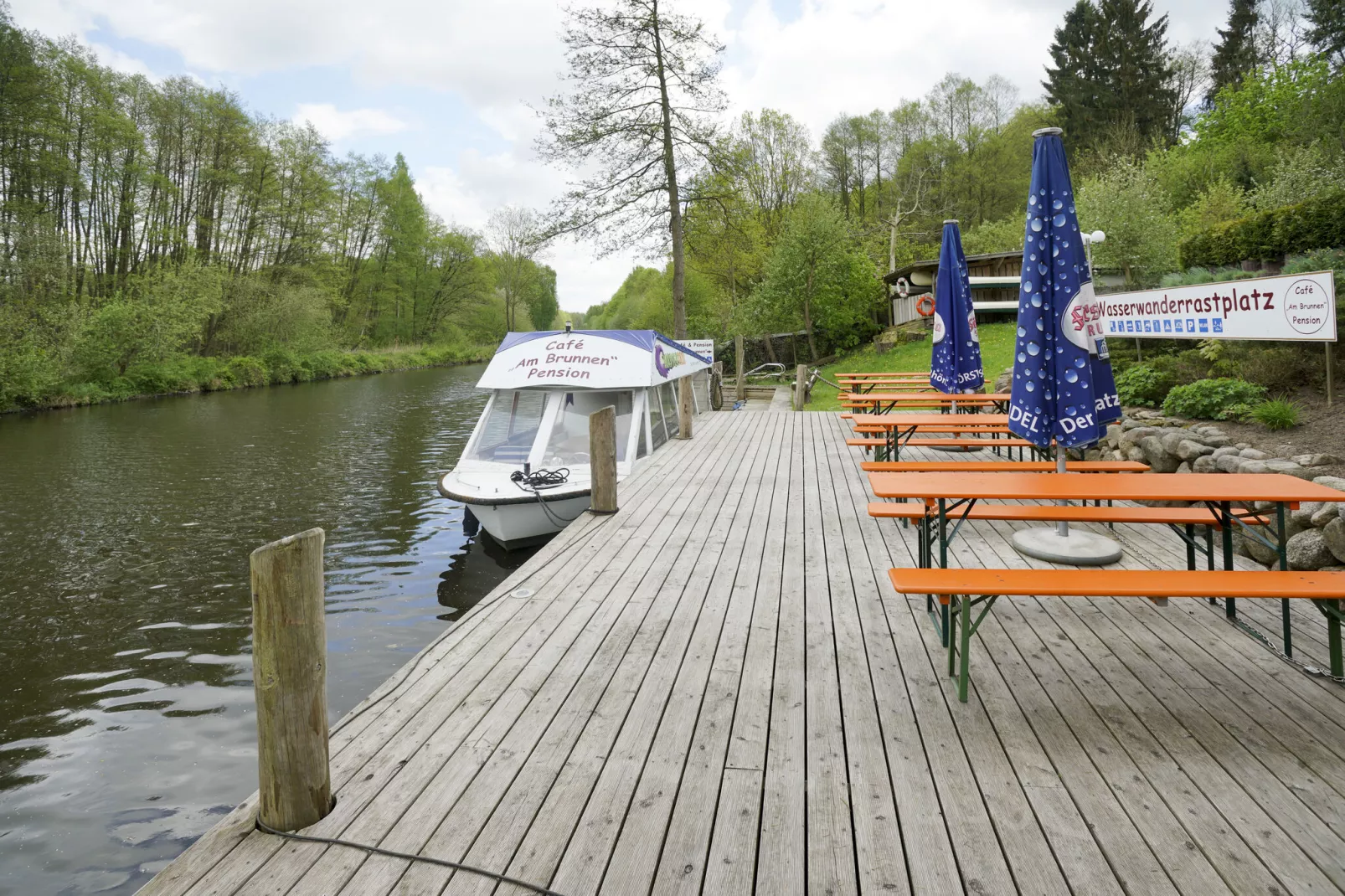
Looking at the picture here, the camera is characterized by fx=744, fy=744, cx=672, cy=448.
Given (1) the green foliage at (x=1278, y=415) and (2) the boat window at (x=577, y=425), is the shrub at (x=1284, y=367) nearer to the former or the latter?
(1) the green foliage at (x=1278, y=415)

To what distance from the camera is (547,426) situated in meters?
9.32

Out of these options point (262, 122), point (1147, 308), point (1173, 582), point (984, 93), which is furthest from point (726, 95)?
point (262, 122)

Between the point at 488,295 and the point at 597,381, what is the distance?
58272 mm

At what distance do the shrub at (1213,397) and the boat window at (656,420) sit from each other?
6.63 metres

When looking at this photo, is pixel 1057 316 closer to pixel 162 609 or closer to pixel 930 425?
pixel 930 425

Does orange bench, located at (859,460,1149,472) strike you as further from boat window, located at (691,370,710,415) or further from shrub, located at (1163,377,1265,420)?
boat window, located at (691,370,710,415)

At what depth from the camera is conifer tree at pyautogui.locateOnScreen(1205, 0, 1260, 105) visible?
118ft

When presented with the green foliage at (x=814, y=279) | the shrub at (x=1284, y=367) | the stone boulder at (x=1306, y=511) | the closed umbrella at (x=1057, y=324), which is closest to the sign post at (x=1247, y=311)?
the shrub at (x=1284, y=367)

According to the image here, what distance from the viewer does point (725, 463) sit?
1021 cm

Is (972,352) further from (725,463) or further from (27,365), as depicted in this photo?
(27,365)

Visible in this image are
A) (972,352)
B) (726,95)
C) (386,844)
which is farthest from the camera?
(726,95)

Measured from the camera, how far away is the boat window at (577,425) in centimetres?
912

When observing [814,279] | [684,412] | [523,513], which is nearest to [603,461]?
[523,513]

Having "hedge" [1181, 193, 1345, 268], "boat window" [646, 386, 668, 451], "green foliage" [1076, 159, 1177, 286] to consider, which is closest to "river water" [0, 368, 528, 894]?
"boat window" [646, 386, 668, 451]
